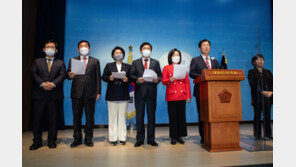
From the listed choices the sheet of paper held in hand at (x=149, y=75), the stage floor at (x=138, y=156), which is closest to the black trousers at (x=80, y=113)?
the stage floor at (x=138, y=156)

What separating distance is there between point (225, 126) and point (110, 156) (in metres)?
1.61

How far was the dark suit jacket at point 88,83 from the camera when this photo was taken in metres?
2.79

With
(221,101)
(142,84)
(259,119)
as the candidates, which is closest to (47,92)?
(142,84)

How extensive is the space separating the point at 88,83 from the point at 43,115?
33.4 inches

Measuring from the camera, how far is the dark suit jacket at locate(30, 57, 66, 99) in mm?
2703

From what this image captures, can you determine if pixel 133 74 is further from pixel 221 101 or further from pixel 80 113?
pixel 221 101

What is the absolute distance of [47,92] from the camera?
273cm

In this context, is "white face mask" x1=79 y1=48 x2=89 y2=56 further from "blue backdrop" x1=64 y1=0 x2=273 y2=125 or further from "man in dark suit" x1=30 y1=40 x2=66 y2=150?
"blue backdrop" x1=64 y1=0 x2=273 y2=125

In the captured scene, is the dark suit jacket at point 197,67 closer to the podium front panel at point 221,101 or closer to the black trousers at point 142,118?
the podium front panel at point 221,101

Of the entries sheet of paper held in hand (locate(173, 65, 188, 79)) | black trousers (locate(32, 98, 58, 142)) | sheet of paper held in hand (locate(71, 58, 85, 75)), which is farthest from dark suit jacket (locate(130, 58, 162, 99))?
black trousers (locate(32, 98, 58, 142))

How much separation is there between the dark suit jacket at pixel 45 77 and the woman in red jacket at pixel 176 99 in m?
1.68

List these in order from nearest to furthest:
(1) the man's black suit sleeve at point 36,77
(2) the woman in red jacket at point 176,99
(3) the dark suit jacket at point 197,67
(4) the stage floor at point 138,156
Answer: (4) the stage floor at point 138,156, (1) the man's black suit sleeve at point 36,77, (2) the woman in red jacket at point 176,99, (3) the dark suit jacket at point 197,67

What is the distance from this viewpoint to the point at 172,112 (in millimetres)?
2820

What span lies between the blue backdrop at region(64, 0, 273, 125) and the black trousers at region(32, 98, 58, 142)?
182cm
